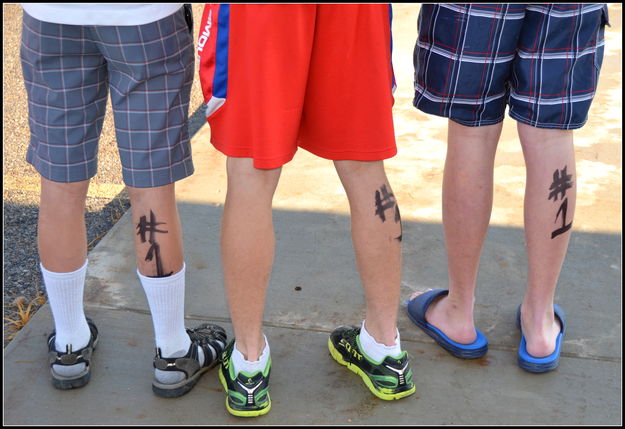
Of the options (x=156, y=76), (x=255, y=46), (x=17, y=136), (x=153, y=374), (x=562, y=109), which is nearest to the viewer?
(x=255, y=46)

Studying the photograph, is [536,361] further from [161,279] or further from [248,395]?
[161,279]

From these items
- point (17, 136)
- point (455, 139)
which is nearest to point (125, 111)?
point (455, 139)

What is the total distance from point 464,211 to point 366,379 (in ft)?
1.95

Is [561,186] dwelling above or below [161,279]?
above

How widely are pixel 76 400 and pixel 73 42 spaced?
3.33 feet

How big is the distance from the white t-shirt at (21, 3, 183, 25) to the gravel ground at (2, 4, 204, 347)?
1158 millimetres

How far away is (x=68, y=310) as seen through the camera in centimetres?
234

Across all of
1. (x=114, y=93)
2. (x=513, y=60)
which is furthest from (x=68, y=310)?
(x=513, y=60)

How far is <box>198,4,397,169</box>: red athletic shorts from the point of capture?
192 centimetres

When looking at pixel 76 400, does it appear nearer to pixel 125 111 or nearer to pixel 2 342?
pixel 2 342

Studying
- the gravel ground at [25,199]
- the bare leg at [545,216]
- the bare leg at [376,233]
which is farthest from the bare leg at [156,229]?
the bare leg at [545,216]

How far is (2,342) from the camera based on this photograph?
2.53 m

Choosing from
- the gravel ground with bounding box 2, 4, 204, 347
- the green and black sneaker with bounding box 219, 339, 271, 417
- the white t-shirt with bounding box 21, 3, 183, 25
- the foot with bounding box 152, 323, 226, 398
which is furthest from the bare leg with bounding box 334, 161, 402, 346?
the gravel ground with bounding box 2, 4, 204, 347

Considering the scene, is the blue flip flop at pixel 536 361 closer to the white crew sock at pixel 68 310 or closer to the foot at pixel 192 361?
the foot at pixel 192 361
